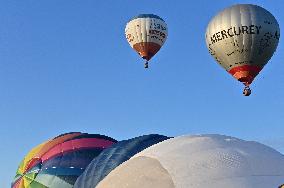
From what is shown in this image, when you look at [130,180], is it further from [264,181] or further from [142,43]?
[142,43]

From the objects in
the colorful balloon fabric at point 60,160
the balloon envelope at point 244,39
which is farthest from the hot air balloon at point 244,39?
the colorful balloon fabric at point 60,160

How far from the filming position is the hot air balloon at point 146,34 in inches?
1180

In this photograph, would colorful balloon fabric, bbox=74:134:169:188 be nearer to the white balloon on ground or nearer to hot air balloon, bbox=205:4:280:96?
the white balloon on ground

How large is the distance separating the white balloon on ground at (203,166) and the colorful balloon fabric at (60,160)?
10.4 m

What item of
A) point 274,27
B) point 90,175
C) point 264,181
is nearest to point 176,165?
point 264,181

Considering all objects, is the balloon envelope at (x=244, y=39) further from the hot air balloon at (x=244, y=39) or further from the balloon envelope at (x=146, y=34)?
the balloon envelope at (x=146, y=34)

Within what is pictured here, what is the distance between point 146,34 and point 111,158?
17.7 m

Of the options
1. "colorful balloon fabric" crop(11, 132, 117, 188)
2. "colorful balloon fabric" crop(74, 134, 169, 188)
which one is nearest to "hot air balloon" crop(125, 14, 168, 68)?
"colorful balloon fabric" crop(11, 132, 117, 188)

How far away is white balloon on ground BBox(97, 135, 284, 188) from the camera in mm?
5945

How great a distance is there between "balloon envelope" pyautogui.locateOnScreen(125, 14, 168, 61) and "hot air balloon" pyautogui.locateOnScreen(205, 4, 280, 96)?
8902 millimetres

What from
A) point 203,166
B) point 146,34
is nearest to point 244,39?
point 146,34

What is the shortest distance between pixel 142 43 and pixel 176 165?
2407 centimetres

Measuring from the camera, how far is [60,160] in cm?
1842

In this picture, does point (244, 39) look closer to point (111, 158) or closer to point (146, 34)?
point (111, 158)
